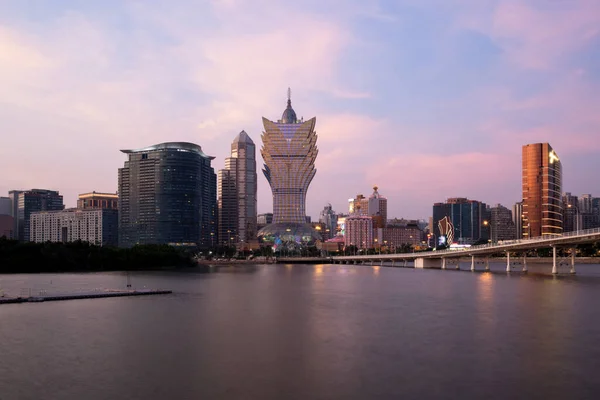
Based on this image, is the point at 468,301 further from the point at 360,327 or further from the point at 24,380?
the point at 24,380

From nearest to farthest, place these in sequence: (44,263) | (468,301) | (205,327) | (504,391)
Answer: (504,391) → (205,327) → (468,301) → (44,263)

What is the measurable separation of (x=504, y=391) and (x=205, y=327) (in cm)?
3192

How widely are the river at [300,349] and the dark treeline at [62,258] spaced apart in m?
91.8

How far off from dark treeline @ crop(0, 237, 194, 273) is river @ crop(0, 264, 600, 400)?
301 ft

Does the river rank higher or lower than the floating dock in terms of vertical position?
lower

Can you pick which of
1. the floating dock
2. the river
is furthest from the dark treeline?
the river

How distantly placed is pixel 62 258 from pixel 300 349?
135 metres

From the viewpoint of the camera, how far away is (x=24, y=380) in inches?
1503

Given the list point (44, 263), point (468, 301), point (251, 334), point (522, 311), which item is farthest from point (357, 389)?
point (44, 263)

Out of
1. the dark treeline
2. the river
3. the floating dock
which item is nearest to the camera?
the river

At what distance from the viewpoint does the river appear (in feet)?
120

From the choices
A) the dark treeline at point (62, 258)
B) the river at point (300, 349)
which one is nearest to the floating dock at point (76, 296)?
the river at point (300, 349)

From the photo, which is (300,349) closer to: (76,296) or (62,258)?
(76,296)

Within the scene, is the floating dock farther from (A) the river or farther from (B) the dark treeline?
(B) the dark treeline
